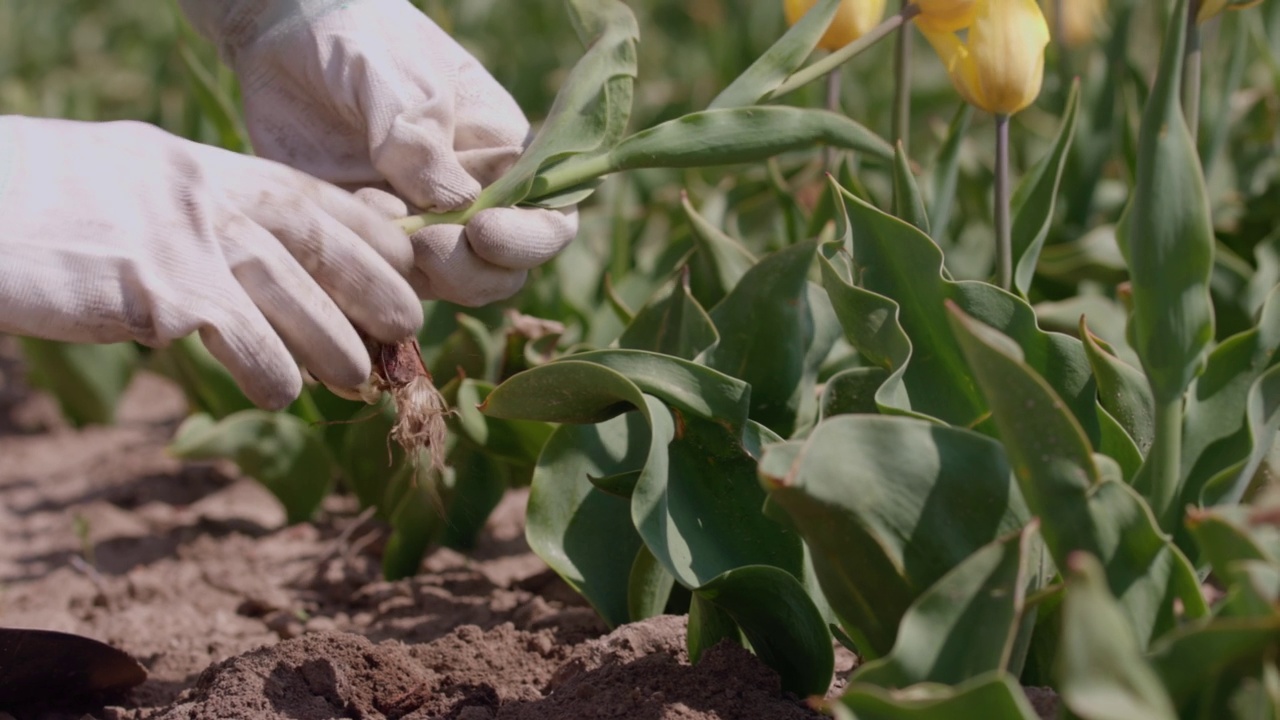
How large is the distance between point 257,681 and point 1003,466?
0.81 metres

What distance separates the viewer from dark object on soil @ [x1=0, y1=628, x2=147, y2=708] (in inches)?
58.6

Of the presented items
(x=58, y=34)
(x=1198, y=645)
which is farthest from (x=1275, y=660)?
(x=58, y=34)

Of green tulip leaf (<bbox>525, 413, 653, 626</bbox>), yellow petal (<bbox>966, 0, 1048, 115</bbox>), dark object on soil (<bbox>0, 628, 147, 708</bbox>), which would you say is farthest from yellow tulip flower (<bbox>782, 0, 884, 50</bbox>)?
dark object on soil (<bbox>0, 628, 147, 708</bbox>)

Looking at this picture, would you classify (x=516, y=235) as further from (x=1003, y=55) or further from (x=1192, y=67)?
(x=1192, y=67)

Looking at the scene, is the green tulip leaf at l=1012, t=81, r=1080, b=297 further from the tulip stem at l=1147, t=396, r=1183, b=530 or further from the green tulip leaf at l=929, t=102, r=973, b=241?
the tulip stem at l=1147, t=396, r=1183, b=530

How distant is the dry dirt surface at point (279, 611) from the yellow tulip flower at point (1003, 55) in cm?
69

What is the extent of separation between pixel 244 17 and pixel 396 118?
39 centimetres

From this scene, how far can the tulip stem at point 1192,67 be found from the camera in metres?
1.24

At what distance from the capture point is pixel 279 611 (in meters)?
1.98

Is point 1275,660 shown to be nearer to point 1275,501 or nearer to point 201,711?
point 1275,501

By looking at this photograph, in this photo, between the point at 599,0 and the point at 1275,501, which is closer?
the point at 1275,501

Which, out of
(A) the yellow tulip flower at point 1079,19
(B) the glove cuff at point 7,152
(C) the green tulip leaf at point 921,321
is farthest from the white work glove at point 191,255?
(A) the yellow tulip flower at point 1079,19

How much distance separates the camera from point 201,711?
1.36m

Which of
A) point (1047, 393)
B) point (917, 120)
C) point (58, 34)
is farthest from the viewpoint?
point (58, 34)
